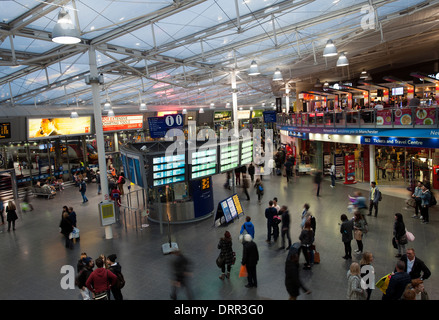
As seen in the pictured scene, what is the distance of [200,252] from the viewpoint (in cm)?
1081

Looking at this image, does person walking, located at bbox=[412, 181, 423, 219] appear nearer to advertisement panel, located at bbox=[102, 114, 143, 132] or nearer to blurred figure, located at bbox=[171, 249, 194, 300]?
blurred figure, located at bbox=[171, 249, 194, 300]

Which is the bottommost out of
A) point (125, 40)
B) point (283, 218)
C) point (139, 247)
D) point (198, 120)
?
point (139, 247)

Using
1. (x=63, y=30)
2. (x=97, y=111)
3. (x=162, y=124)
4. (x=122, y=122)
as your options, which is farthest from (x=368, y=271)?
(x=122, y=122)

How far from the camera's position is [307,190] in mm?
19000

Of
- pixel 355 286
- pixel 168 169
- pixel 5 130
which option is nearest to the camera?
pixel 355 286

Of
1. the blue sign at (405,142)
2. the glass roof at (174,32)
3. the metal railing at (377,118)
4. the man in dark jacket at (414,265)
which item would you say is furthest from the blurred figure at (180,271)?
the blue sign at (405,142)

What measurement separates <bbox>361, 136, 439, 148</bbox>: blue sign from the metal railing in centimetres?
62

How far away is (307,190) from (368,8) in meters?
9.85

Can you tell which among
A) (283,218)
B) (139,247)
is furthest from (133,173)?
(283,218)

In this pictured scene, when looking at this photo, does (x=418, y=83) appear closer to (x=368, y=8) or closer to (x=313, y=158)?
(x=313, y=158)

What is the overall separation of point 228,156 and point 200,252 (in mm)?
5101

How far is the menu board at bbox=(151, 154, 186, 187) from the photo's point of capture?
12.1 meters

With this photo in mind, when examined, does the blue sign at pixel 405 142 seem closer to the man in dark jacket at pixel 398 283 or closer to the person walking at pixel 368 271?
the person walking at pixel 368 271

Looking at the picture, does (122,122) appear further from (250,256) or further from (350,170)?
(250,256)
